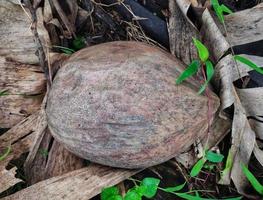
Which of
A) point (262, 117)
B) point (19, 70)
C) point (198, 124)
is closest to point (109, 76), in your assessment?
point (198, 124)

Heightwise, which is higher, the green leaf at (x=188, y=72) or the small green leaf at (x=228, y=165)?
the green leaf at (x=188, y=72)

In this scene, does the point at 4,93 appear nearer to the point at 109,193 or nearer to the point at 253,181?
the point at 109,193

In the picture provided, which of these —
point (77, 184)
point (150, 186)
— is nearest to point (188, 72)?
point (150, 186)

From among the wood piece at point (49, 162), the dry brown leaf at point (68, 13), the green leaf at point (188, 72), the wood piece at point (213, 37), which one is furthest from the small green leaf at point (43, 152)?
the wood piece at point (213, 37)

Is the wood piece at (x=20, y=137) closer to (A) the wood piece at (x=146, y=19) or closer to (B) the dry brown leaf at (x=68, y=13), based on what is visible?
(B) the dry brown leaf at (x=68, y=13)

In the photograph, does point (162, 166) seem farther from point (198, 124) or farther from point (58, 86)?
point (58, 86)

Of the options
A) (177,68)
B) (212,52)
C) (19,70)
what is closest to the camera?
(177,68)

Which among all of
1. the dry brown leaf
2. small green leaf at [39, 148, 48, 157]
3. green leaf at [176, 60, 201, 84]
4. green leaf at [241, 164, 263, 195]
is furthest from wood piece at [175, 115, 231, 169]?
the dry brown leaf
